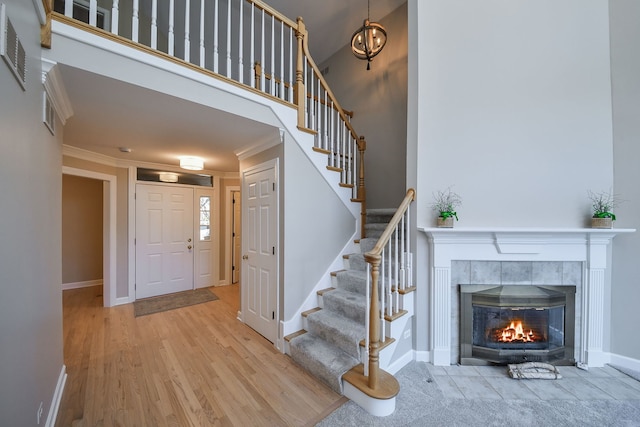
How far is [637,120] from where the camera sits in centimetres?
225

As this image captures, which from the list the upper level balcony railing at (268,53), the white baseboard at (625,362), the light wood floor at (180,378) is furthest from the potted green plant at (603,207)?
the light wood floor at (180,378)

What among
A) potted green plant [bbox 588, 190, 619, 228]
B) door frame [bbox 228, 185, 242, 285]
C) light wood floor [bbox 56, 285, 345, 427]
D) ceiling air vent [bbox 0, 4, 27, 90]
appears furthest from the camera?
door frame [bbox 228, 185, 242, 285]

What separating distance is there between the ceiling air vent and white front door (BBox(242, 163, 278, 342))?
185 cm

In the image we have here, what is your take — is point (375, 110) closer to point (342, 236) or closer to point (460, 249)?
point (342, 236)

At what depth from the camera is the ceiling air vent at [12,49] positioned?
3.06ft

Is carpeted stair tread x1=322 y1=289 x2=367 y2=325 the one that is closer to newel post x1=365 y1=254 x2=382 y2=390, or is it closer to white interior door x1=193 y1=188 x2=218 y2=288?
newel post x1=365 y1=254 x2=382 y2=390

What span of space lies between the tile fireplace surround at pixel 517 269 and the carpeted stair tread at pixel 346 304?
0.69m

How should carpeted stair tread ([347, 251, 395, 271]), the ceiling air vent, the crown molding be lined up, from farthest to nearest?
the crown molding
carpeted stair tread ([347, 251, 395, 271])
the ceiling air vent

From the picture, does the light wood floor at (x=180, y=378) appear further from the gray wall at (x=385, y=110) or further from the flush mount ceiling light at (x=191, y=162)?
the gray wall at (x=385, y=110)

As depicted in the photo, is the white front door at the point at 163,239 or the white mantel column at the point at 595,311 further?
the white front door at the point at 163,239

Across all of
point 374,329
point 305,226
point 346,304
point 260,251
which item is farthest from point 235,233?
point 374,329

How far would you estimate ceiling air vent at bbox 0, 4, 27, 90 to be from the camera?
933 mm

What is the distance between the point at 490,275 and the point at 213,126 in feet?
10.2

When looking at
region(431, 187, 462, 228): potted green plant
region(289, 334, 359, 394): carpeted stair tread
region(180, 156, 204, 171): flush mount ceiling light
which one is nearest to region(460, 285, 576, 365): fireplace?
region(431, 187, 462, 228): potted green plant
